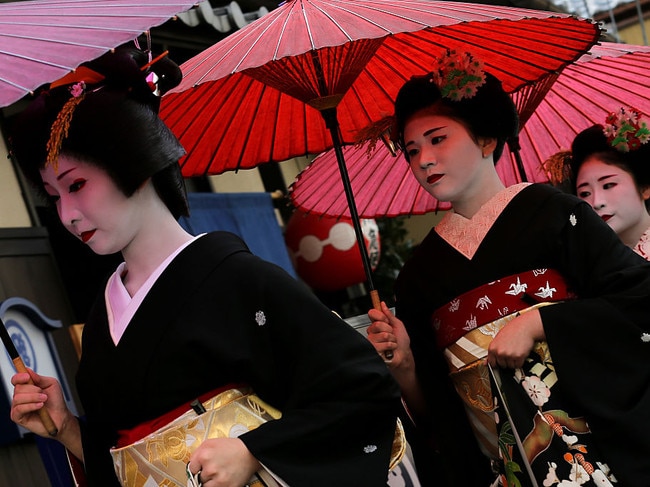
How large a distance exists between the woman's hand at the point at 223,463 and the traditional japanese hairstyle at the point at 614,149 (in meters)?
2.40

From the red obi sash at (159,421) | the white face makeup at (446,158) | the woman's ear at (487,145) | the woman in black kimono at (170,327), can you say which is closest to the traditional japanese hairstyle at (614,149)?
the woman's ear at (487,145)

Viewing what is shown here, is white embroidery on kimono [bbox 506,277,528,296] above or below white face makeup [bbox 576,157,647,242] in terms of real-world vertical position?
below

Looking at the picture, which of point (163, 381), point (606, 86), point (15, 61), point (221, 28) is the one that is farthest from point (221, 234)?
point (221, 28)

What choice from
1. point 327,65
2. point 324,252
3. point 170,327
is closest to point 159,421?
point 170,327

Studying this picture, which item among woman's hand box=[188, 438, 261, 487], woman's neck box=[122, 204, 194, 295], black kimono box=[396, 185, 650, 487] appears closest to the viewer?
woman's hand box=[188, 438, 261, 487]

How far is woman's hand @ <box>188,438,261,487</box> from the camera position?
7.91ft

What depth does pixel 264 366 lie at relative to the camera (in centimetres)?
262

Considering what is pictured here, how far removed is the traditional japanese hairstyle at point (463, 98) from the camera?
11.0 feet

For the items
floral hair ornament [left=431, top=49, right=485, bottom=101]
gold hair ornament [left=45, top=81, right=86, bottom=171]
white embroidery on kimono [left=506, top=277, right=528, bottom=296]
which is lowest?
white embroidery on kimono [left=506, top=277, right=528, bottom=296]

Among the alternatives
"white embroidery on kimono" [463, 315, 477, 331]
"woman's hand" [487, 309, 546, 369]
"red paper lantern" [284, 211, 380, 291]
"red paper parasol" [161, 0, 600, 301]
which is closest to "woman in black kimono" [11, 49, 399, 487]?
"red paper parasol" [161, 0, 600, 301]

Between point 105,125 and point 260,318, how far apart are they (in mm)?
696

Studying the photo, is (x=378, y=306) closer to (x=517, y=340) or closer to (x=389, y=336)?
(x=389, y=336)

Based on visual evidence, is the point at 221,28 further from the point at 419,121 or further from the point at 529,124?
the point at 419,121

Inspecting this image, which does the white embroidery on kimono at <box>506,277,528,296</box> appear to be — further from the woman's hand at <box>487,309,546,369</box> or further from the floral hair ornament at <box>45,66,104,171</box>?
the floral hair ornament at <box>45,66,104,171</box>
